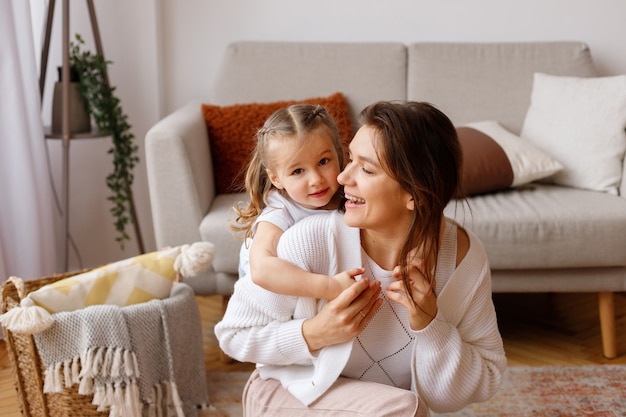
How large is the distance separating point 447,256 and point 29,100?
193 centimetres

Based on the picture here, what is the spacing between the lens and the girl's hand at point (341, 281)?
1.26 metres

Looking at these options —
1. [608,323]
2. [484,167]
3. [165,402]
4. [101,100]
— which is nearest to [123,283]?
[165,402]

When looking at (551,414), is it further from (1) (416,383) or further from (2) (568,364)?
(1) (416,383)

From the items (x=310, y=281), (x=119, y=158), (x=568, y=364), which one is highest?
(x=310, y=281)

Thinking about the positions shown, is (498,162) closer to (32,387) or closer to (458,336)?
(458,336)

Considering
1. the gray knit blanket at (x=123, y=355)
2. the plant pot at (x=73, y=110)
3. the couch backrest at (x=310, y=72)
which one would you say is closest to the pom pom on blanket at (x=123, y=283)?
the gray knit blanket at (x=123, y=355)

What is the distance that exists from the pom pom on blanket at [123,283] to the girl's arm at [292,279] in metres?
0.86

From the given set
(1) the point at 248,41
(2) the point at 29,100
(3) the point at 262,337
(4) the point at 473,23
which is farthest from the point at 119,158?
(3) the point at 262,337

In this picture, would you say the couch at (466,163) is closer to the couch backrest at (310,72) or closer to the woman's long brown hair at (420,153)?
the couch backrest at (310,72)

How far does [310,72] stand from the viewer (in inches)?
121

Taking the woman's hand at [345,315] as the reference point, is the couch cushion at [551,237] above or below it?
below

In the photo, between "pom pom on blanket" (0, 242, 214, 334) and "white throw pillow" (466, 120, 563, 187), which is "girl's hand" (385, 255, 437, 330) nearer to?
"pom pom on blanket" (0, 242, 214, 334)

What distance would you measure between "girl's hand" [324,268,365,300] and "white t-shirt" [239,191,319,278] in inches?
8.9

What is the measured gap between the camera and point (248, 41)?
10.5 feet
